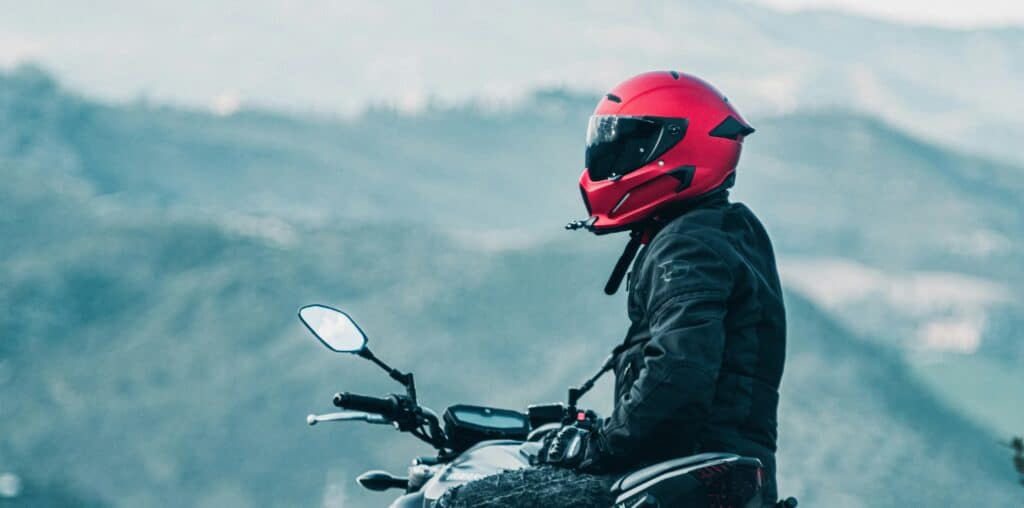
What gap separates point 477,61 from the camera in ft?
559

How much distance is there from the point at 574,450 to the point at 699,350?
513 millimetres

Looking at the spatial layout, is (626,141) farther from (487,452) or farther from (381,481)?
(381,481)

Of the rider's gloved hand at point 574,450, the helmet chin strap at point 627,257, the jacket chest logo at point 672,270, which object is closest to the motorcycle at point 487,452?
the rider's gloved hand at point 574,450

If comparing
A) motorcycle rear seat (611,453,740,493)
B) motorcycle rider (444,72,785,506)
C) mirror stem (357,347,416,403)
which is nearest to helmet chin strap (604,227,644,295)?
motorcycle rider (444,72,785,506)

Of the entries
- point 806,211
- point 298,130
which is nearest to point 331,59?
point 298,130

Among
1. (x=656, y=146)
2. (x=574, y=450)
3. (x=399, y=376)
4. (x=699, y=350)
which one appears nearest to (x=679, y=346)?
(x=699, y=350)

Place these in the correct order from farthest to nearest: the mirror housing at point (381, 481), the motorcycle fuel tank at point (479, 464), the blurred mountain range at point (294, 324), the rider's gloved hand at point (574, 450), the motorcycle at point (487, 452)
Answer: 1. the blurred mountain range at point (294, 324)
2. the mirror housing at point (381, 481)
3. the motorcycle fuel tank at point (479, 464)
4. the rider's gloved hand at point (574, 450)
5. the motorcycle at point (487, 452)

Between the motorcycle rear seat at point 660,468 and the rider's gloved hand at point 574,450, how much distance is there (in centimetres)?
12

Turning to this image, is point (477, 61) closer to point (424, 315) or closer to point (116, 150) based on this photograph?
point (116, 150)

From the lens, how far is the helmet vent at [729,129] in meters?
4.21

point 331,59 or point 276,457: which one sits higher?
point 276,457

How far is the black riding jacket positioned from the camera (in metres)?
Result: 3.68

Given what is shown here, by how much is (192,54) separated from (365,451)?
107039 millimetres

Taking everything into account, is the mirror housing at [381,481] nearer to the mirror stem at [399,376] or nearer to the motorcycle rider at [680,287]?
the mirror stem at [399,376]
